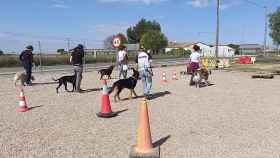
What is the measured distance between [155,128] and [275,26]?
45526 mm

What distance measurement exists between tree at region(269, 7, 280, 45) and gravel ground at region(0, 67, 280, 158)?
129ft

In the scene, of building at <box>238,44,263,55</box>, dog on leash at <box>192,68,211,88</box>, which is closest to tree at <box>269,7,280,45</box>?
dog on leash at <box>192,68,211,88</box>

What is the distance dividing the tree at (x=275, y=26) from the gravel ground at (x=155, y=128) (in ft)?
A: 129

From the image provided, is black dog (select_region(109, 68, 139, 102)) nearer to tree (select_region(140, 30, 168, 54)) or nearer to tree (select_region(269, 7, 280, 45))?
tree (select_region(269, 7, 280, 45))

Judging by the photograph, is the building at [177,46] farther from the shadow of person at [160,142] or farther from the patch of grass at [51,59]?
the shadow of person at [160,142]

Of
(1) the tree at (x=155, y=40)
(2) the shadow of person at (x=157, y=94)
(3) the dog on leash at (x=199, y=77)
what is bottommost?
(2) the shadow of person at (x=157, y=94)

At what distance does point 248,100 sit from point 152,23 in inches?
3804

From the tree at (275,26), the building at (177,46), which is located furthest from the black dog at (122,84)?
the building at (177,46)

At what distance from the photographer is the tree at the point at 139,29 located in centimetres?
10406

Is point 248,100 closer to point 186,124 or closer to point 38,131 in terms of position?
point 186,124

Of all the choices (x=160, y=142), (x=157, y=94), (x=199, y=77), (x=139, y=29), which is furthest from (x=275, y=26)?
(x=139, y=29)

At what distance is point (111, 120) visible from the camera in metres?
8.53

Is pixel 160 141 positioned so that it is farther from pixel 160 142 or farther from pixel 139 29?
pixel 139 29

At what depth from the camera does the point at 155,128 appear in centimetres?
768
